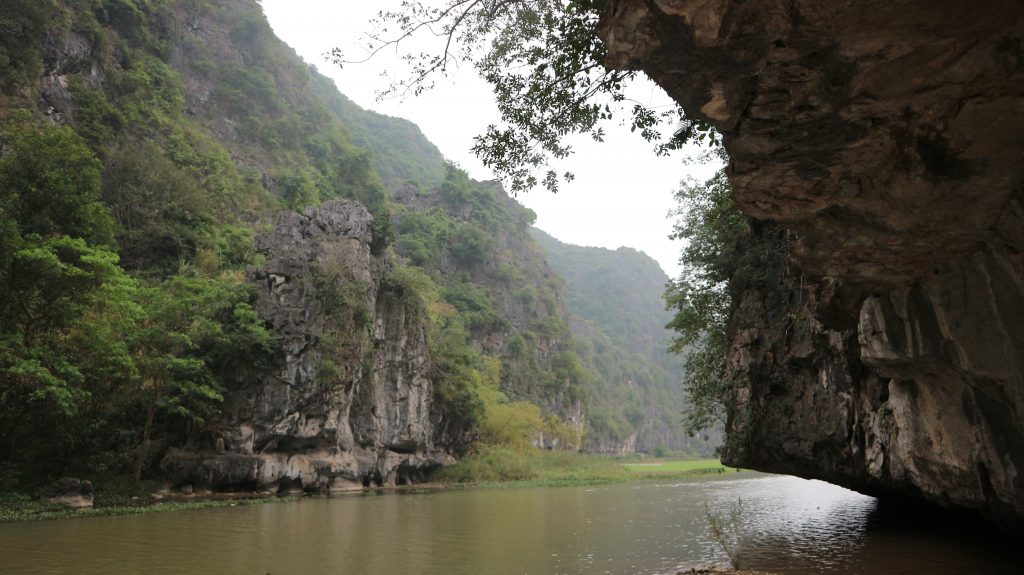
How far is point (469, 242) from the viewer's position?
6256 cm

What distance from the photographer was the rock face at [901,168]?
13.2 feet

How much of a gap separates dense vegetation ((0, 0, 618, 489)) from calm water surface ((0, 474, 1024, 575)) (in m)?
5.04

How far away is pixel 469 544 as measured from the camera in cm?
1164

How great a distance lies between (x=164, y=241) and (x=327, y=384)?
1085 cm

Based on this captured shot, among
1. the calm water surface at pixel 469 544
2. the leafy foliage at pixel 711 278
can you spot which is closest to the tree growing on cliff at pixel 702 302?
the leafy foliage at pixel 711 278

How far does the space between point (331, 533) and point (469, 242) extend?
50682 millimetres

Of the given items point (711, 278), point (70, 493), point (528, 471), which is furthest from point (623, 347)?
point (70, 493)

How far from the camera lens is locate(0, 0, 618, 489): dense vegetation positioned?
54.4 ft

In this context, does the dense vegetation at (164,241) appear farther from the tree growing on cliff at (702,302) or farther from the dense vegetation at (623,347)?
the dense vegetation at (623,347)

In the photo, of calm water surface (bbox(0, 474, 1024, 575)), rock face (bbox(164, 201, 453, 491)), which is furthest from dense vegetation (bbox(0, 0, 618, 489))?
calm water surface (bbox(0, 474, 1024, 575))

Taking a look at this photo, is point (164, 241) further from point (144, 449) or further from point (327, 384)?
point (144, 449)

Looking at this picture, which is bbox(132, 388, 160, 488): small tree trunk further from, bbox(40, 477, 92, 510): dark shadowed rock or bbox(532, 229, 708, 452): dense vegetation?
bbox(532, 229, 708, 452): dense vegetation

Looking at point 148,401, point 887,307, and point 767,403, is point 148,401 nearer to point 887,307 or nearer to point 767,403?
point 767,403

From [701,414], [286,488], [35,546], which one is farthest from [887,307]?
[286,488]
